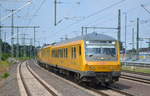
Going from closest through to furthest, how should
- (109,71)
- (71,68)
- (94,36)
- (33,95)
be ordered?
1. (33,95)
2. (109,71)
3. (94,36)
4. (71,68)

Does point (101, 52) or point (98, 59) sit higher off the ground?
point (101, 52)

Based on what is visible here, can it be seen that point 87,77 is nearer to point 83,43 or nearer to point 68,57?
point 83,43

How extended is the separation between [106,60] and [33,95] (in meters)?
4.70

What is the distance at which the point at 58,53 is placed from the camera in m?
31.3

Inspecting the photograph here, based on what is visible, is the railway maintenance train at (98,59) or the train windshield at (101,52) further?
the train windshield at (101,52)

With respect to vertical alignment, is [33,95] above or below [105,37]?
below

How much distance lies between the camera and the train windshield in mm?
20406

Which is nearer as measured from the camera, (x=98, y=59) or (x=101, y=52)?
(x=98, y=59)

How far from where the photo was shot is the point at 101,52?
20625 mm

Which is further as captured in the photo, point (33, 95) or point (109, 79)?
point (109, 79)

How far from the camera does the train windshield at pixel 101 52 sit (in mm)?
20406

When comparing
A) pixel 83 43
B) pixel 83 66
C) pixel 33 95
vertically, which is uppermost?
pixel 83 43

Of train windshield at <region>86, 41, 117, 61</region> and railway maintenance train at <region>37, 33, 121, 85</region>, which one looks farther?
train windshield at <region>86, 41, 117, 61</region>

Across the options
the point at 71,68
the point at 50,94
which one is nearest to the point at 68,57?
the point at 71,68
